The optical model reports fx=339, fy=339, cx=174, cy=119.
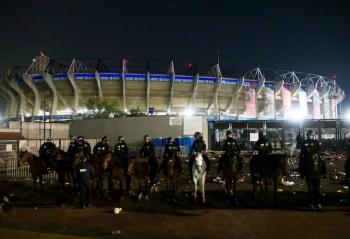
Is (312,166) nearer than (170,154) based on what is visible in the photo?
Yes

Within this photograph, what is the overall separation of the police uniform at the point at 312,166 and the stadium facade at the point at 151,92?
66931 millimetres

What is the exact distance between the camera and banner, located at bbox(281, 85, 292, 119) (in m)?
90.8

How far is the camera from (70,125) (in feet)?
155

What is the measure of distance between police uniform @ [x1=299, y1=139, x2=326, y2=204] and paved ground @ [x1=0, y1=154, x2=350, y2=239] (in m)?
0.64

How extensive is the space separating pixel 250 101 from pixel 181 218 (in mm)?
80079

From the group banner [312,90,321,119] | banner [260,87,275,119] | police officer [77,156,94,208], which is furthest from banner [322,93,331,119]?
police officer [77,156,94,208]

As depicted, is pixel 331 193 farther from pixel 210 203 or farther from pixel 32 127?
pixel 32 127

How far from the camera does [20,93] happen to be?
300ft

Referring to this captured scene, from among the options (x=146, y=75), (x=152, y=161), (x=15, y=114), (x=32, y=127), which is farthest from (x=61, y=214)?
(x=15, y=114)

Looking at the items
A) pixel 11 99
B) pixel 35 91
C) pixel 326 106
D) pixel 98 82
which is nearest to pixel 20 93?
pixel 35 91

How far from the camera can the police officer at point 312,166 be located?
1162 centimetres

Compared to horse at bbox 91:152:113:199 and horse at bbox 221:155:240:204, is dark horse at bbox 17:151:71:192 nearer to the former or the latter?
horse at bbox 91:152:113:199

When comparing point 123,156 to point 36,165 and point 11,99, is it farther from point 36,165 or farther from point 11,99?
point 11,99

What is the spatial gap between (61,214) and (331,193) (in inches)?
424
